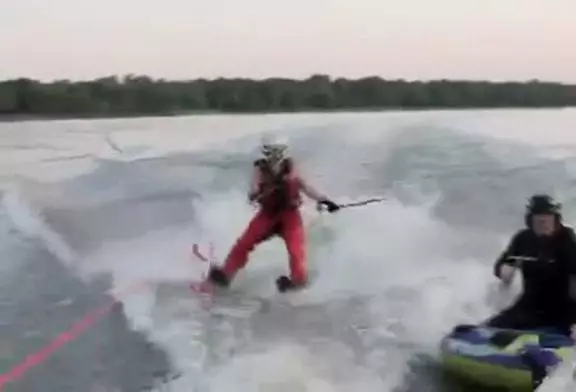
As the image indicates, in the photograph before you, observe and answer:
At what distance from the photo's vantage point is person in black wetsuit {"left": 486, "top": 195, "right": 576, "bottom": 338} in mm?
1064

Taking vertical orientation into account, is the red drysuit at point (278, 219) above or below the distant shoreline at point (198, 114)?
below

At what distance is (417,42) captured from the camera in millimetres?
1106

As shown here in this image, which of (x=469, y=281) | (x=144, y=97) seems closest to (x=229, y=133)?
(x=144, y=97)

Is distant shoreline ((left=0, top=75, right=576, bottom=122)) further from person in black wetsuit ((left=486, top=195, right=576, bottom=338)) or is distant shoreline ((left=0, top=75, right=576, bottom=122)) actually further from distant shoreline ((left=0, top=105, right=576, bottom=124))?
person in black wetsuit ((left=486, top=195, right=576, bottom=338))

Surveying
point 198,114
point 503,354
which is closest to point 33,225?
point 198,114

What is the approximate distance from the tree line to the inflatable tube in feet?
0.97

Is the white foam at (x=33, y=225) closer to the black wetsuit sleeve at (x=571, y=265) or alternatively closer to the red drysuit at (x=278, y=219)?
the red drysuit at (x=278, y=219)

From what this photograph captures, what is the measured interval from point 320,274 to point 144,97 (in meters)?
0.31

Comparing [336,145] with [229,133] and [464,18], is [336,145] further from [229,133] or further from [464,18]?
[464,18]

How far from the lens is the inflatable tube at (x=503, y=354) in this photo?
1029 millimetres

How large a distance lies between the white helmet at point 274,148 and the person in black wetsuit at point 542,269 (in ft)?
1.02

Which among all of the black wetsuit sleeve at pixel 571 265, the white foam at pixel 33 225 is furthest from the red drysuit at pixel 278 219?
the black wetsuit sleeve at pixel 571 265

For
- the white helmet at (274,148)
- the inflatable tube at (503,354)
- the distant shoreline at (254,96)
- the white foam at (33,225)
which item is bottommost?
the inflatable tube at (503,354)

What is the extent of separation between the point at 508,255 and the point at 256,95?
384 millimetres
